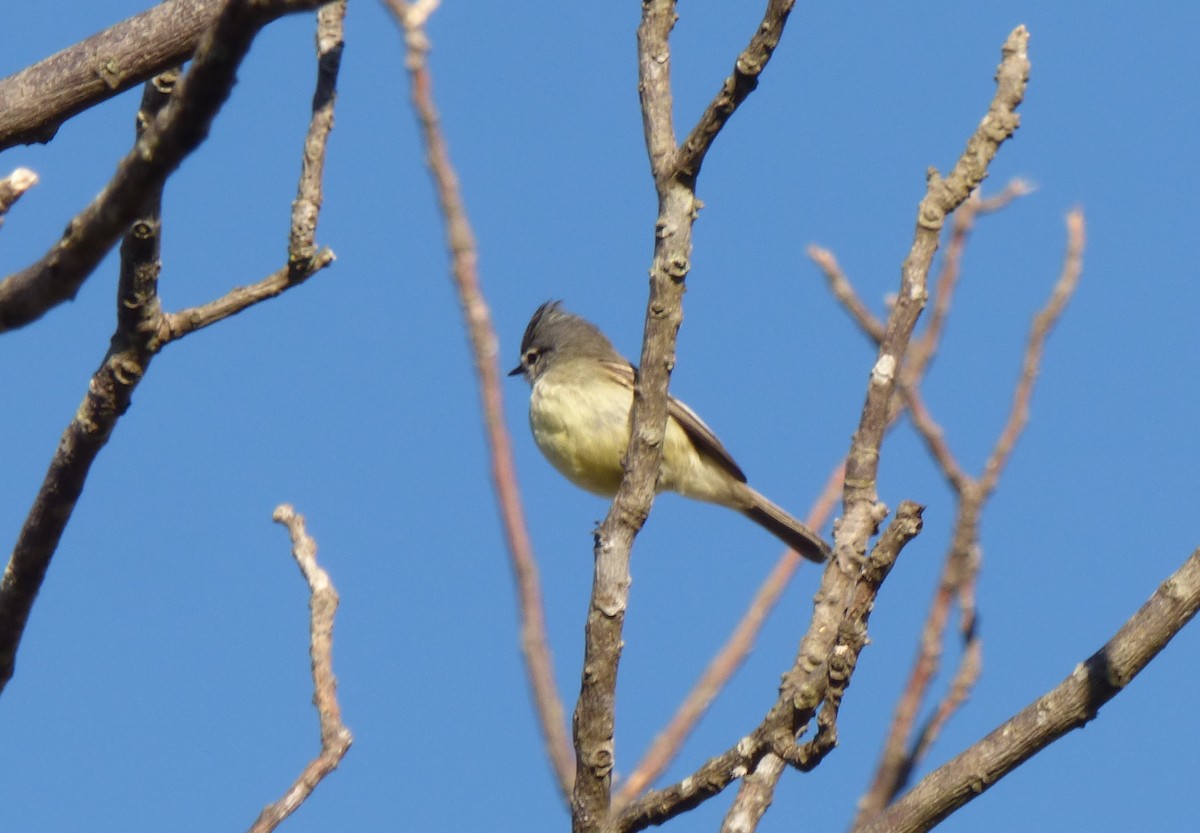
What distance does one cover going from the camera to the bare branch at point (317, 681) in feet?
11.2

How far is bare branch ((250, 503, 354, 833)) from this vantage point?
341cm

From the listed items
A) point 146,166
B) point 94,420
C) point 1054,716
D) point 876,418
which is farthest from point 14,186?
point 1054,716

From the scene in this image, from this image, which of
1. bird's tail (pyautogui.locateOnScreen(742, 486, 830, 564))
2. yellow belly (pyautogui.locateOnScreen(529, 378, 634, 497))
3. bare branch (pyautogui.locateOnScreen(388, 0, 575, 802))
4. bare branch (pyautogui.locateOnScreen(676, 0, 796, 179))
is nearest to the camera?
bare branch (pyautogui.locateOnScreen(676, 0, 796, 179))

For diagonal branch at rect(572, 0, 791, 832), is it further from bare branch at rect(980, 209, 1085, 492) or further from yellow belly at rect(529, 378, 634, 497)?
yellow belly at rect(529, 378, 634, 497)

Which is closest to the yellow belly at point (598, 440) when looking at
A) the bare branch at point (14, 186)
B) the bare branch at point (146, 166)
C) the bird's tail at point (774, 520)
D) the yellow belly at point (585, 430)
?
the yellow belly at point (585, 430)

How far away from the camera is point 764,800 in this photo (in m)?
3.14

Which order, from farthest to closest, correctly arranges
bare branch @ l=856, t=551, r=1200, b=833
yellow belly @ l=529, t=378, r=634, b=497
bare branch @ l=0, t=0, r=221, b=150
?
yellow belly @ l=529, t=378, r=634, b=497, bare branch @ l=0, t=0, r=221, b=150, bare branch @ l=856, t=551, r=1200, b=833

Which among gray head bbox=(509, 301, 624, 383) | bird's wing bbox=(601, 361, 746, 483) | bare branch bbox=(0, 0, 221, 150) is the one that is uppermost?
gray head bbox=(509, 301, 624, 383)

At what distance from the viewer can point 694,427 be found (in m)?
8.37

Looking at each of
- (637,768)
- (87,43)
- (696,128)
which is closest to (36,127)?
(87,43)

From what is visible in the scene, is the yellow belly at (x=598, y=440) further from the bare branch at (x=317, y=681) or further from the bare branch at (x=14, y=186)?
the bare branch at (x=14, y=186)

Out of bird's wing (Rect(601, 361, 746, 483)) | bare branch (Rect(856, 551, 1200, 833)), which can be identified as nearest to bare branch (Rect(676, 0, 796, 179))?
bare branch (Rect(856, 551, 1200, 833))

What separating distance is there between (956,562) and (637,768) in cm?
111

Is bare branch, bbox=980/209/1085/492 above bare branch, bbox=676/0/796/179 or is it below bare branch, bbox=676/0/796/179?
below
